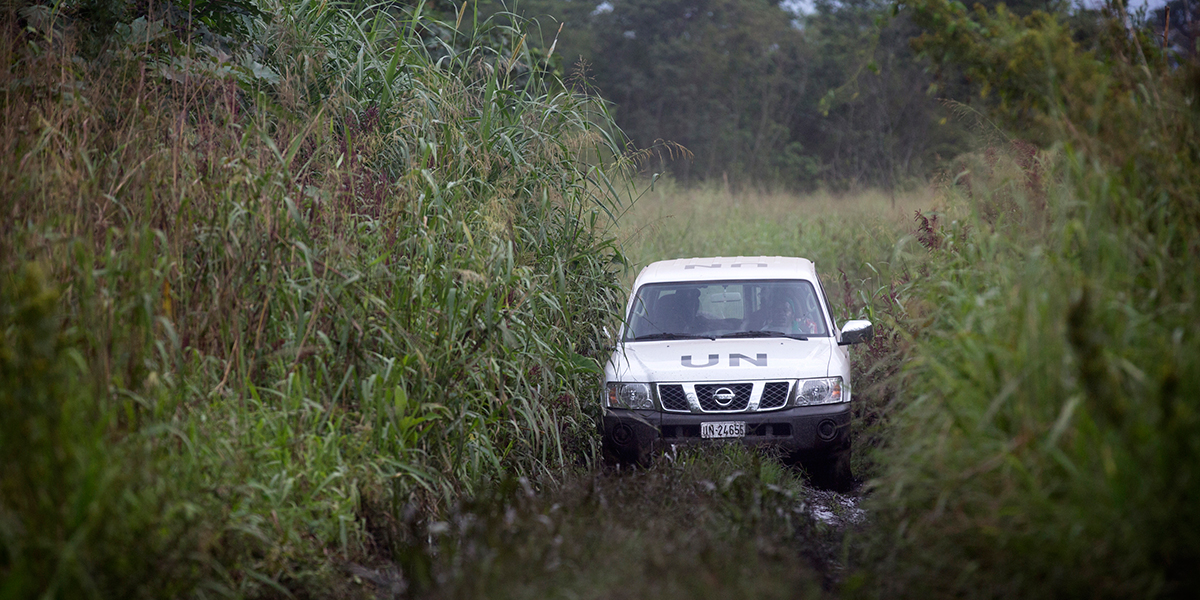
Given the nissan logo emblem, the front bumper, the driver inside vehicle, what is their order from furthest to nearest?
the driver inside vehicle, the nissan logo emblem, the front bumper

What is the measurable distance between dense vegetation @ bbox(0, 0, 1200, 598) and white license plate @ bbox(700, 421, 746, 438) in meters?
0.34

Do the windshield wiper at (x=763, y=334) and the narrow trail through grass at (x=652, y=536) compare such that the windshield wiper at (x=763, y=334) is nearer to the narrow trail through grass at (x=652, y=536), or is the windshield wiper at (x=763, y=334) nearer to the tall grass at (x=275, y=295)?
the narrow trail through grass at (x=652, y=536)

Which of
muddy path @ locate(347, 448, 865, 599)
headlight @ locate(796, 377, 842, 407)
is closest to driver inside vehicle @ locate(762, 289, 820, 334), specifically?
headlight @ locate(796, 377, 842, 407)

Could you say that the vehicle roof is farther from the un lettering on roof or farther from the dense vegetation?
the dense vegetation

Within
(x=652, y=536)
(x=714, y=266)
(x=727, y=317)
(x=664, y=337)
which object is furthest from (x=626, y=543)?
(x=714, y=266)

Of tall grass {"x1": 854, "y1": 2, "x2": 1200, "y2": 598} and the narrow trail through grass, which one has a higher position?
tall grass {"x1": 854, "y1": 2, "x2": 1200, "y2": 598}

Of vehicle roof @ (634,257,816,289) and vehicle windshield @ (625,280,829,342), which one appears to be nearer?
vehicle windshield @ (625,280,829,342)

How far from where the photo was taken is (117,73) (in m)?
5.05

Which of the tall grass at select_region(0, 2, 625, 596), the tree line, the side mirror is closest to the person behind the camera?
the tall grass at select_region(0, 2, 625, 596)

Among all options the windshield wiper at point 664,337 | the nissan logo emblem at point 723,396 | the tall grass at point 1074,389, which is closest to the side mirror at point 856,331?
the windshield wiper at point 664,337

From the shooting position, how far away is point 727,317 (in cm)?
723

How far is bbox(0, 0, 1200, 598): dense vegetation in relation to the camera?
2885mm

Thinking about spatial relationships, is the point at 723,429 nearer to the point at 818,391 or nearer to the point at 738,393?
the point at 738,393

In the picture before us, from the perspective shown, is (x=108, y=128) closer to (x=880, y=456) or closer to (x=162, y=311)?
(x=162, y=311)
